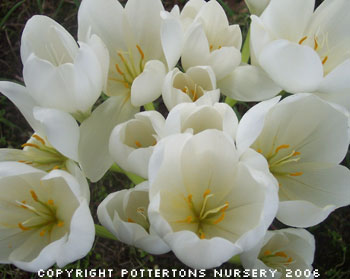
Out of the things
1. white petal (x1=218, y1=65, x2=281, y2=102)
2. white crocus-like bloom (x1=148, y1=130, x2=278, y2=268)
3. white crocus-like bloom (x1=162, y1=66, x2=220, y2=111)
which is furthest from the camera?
white petal (x1=218, y1=65, x2=281, y2=102)

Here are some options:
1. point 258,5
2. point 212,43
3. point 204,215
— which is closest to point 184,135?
point 204,215

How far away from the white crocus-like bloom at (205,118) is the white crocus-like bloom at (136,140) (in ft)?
0.11

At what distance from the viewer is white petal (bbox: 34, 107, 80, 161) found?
2.53ft

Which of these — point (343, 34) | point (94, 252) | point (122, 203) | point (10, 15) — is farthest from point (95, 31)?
point (10, 15)

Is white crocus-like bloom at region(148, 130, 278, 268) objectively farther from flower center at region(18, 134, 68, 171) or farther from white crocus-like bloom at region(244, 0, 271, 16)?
white crocus-like bloom at region(244, 0, 271, 16)

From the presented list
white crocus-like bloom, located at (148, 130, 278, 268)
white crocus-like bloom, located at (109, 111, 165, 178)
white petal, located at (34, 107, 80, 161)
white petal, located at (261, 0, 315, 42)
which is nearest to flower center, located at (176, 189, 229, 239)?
white crocus-like bloom, located at (148, 130, 278, 268)

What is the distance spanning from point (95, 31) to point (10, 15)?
88 cm

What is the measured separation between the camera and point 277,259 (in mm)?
930

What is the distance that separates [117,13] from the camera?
920 millimetres

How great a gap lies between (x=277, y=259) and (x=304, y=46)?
0.40 m

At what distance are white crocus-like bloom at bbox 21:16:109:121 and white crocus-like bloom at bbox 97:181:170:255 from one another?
0.58 feet

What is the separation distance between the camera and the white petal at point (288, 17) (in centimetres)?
89

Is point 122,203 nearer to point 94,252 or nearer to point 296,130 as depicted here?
point 296,130

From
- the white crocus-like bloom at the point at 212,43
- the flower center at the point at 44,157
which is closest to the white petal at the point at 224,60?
the white crocus-like bloom at the point at 212,43
